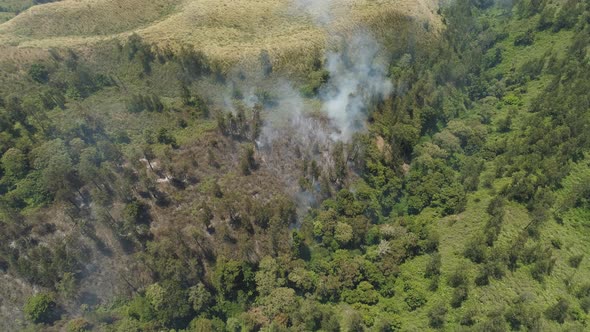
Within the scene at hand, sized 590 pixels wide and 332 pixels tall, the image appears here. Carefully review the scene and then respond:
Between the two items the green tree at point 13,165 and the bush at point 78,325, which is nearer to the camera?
the bush at point 78,325

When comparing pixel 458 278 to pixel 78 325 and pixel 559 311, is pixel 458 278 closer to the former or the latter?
pixel 559 311

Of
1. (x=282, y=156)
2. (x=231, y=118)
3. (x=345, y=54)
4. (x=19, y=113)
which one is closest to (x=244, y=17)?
(x=345, y=54)

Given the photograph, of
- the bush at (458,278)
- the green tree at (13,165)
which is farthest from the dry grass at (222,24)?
the bush at (458,278)

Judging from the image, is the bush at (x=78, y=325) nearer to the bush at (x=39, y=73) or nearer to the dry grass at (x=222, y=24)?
the bush at (x=39, y=73)

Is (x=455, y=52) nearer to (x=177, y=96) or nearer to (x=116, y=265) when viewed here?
(x=177, y=96)

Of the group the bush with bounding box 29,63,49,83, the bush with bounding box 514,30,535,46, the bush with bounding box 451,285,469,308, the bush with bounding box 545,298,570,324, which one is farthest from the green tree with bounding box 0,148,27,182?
the bush with bounding box 514,30,535,46

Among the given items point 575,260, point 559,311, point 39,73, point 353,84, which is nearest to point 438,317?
point 559,311

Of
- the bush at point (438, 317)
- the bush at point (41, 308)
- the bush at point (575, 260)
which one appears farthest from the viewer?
the bush at point (575, 260)
